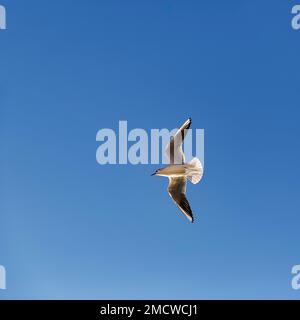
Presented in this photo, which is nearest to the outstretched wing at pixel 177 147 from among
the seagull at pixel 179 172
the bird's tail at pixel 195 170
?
the seagull at pixel 179 172

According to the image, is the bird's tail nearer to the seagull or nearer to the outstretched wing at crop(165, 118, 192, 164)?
the seagull

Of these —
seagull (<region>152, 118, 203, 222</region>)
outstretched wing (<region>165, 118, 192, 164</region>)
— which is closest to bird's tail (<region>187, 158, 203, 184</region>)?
seagull (<region>152, 118, 203, 222</region>)

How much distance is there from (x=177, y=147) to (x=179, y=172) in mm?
361

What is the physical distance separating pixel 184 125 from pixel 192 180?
0.87 m

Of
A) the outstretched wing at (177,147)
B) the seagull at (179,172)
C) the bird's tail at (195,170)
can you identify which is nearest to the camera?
the outstretched wing at (177,147)

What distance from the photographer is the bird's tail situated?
720cm

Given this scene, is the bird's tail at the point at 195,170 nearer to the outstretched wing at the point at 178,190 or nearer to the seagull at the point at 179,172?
the seagull at the point at 179,172

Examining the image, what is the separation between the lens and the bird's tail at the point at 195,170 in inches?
284

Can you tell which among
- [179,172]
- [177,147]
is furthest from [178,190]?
[177,147]

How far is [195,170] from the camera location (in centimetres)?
722
